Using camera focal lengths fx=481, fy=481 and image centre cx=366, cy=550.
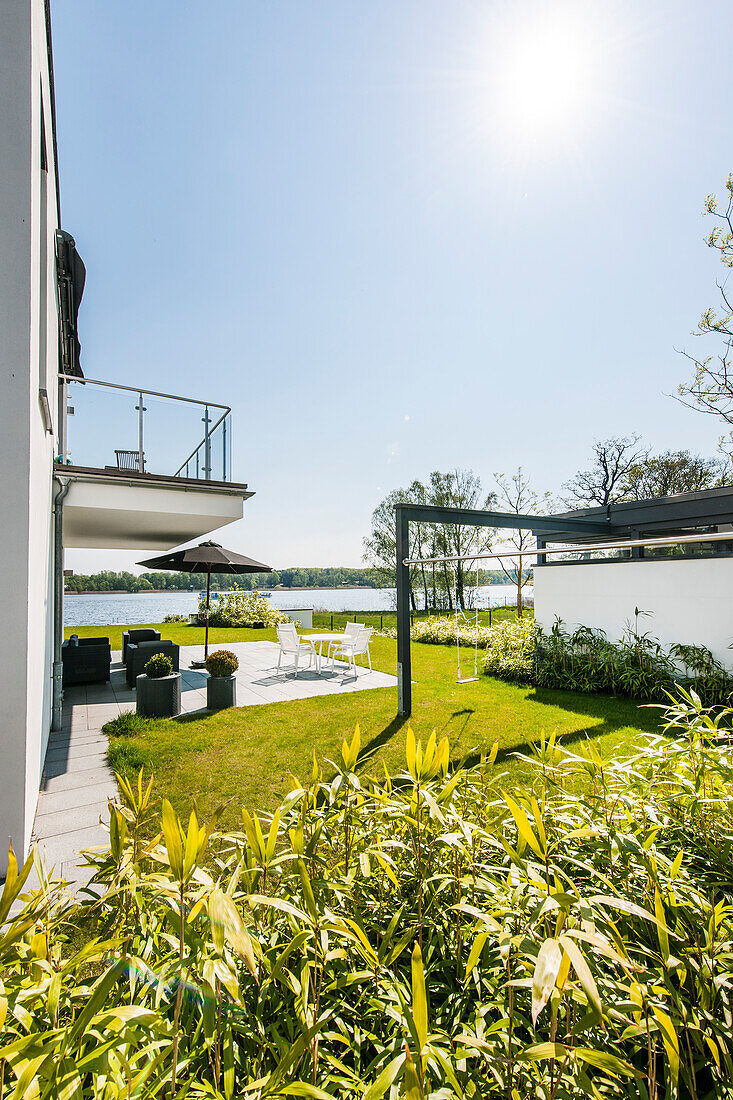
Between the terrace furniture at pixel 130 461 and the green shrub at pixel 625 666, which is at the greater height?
the terrace furniture at pixel 130 461

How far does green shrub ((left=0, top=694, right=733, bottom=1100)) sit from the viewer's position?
0.76m

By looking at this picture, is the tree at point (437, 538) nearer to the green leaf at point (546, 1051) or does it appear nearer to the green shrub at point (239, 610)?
the green shrub at point (239, 610)

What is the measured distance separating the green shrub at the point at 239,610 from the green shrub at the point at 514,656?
986 centimetres

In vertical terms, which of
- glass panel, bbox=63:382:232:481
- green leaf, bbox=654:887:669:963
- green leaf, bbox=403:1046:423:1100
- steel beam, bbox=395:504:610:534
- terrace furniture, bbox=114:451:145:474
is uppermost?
glass panel, bbox=63:382:232:481

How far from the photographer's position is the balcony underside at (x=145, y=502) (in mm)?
7035

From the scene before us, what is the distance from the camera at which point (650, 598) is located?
333 inches

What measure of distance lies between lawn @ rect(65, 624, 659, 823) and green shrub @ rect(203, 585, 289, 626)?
1033 cm

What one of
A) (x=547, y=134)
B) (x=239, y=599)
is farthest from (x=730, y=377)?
(x=239, y=599)

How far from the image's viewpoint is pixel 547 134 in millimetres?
6637

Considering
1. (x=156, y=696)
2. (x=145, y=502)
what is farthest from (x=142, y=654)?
(x=145, y=502)

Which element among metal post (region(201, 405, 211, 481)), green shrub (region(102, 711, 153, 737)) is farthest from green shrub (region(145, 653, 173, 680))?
metal post (region(201, 405, 211, 481))

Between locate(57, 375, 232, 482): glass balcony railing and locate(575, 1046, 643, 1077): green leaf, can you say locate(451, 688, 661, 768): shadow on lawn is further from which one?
locate(57, 375, 232, 482): glass balcony railing

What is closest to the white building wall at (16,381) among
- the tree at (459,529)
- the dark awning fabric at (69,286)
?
the dark awning fabric at (69,286)

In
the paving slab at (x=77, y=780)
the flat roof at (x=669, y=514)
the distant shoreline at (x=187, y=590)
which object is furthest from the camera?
the distant shoreline at (x=187, y=590)
